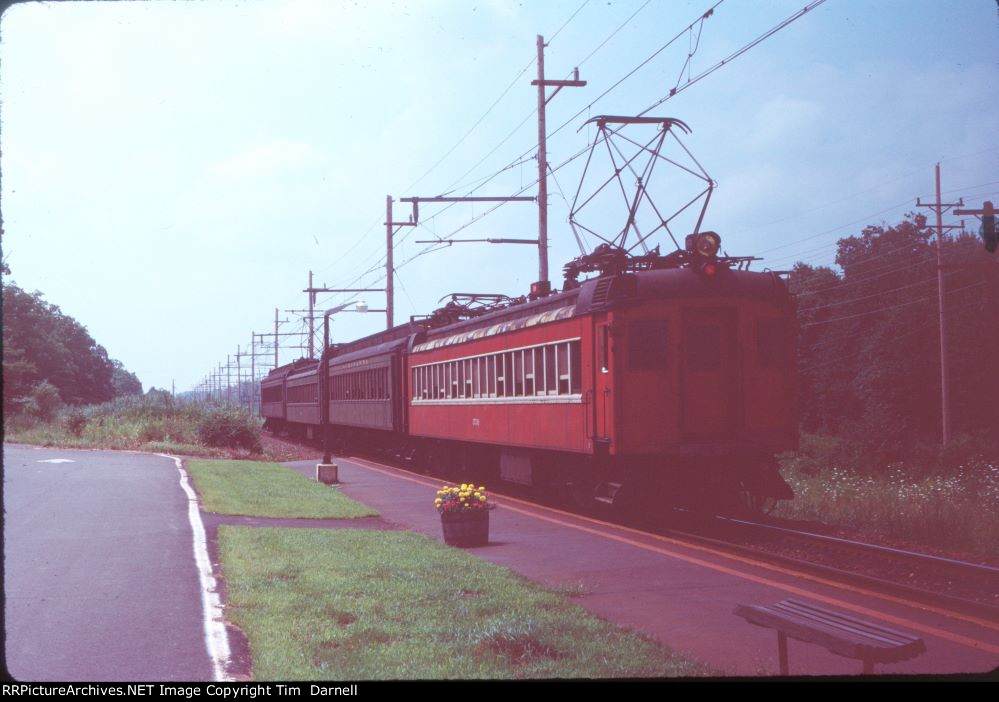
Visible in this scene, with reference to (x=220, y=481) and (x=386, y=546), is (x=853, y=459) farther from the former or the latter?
(x=386, y=546)

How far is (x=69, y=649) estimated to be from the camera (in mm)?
7539

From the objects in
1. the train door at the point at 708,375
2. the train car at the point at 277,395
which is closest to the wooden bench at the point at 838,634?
the train door at the point at 708,375

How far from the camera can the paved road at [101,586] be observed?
7.20 m

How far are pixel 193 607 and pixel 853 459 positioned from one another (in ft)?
89.6

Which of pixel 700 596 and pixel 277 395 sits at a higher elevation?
pixel 277 395

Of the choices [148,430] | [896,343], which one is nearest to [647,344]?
[148,430]

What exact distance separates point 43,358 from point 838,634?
5785cm

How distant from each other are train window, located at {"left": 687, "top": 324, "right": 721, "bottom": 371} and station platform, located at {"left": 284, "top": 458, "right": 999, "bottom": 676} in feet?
7.44

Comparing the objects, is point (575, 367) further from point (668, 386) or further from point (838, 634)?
point (838, 634)

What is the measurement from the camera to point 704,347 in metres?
13.4

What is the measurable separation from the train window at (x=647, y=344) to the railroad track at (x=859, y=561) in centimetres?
216

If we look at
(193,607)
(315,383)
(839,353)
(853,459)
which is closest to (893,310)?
(839,353)

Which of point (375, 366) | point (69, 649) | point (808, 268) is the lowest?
point (69, 649)

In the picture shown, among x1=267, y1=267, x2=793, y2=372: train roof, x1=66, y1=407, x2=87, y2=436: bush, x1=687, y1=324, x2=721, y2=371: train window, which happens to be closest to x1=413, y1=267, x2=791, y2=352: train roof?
x1=267, y1=267, x2=793, y2=372: train roof
